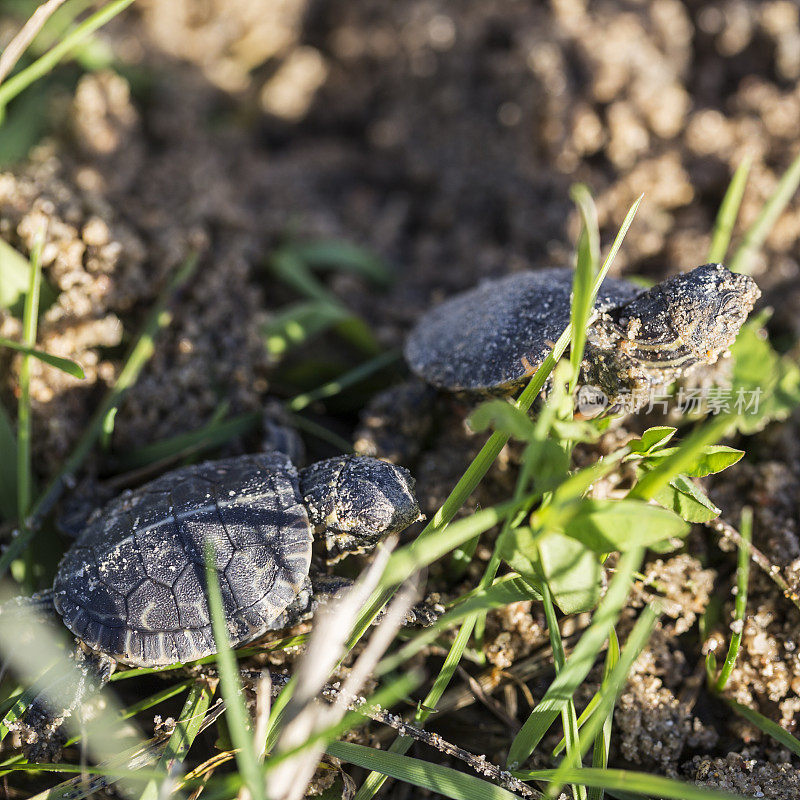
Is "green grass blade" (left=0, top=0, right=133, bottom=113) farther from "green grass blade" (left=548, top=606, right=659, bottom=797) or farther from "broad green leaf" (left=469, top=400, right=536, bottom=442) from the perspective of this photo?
"green grass blade" (left=548, top=606, right=659, bottom=797)

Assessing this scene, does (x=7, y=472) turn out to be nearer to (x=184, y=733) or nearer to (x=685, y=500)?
(x=184, y=733)

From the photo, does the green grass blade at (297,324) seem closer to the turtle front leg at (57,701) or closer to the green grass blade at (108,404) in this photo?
the green grass blade at (108,404)

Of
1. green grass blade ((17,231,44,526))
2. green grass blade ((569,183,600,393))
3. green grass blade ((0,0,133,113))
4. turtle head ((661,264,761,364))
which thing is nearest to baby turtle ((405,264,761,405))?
turtle head ((661,264,761,364))

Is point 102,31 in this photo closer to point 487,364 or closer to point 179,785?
point 487,364

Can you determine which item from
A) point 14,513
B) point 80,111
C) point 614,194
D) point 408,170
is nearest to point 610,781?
point 14,513

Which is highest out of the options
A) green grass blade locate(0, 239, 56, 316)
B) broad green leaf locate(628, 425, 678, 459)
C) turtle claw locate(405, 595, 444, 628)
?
green grass blade locate(0, 239, 56, 316)

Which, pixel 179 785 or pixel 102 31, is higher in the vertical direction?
pixel 102 31

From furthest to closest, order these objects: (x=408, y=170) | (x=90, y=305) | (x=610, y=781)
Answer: (x=408, y=170), (x=90, y=305), (x=610, y=781)
